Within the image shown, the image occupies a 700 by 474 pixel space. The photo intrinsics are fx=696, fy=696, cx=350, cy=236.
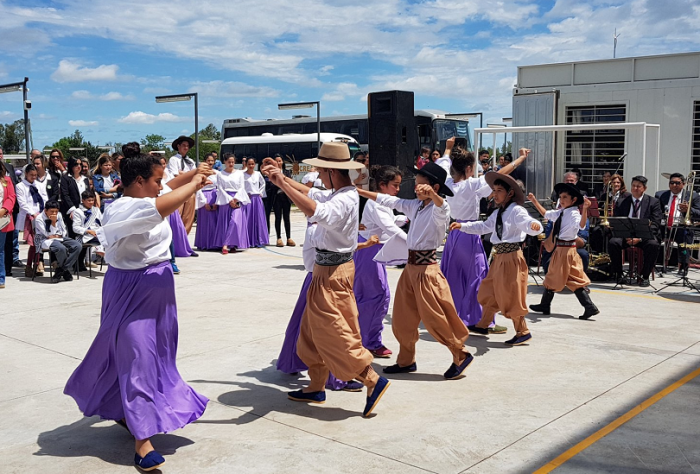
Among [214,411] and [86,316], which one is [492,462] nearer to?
[214,411]

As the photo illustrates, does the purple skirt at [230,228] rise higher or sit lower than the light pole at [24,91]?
lower

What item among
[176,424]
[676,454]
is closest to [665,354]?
[676,454]

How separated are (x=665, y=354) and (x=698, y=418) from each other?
174 centimetres

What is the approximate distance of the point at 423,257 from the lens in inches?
220

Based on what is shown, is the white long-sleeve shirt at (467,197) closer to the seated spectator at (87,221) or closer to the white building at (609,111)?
the seated spectator at (87,221)

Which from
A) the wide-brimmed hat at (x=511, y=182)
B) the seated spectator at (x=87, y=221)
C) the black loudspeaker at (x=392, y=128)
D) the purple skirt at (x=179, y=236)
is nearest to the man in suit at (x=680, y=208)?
the black loudspeaker at (x=392, y=128)

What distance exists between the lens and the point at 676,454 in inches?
163

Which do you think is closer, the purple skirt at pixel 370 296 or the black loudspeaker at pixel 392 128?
the purple skirt at pixel 370 296

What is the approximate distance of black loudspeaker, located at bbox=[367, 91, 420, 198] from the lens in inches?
392

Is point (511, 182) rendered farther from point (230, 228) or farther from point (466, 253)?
point (230, 228)

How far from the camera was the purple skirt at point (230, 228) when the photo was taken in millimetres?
13820

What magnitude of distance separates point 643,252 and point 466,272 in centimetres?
424

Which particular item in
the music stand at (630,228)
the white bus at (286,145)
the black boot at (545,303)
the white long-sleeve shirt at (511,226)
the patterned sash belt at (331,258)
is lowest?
the black boot at (545,303)

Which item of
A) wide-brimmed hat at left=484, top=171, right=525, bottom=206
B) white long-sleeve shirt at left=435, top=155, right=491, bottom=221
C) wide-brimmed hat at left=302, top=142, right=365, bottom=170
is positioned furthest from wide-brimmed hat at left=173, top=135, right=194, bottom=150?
wide-brimmed hat at left=302, top=142, right=365, bottom=170
